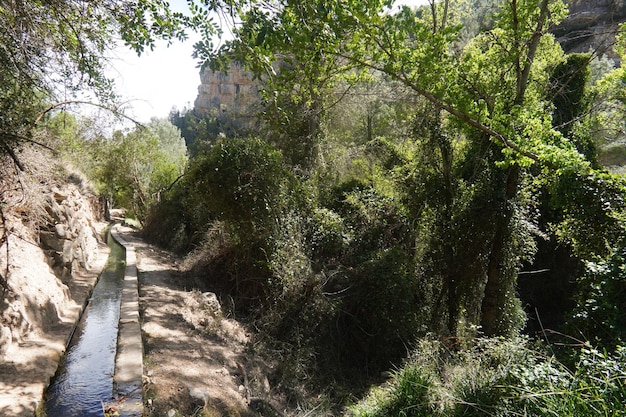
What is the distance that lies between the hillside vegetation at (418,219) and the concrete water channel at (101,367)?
2326mm

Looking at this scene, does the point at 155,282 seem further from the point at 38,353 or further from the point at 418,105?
the point at 418,105

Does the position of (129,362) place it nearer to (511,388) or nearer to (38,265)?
(38,265)

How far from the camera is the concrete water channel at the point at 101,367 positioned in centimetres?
434

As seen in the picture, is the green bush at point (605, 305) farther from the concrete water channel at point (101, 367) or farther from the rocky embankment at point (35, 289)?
the rocky embankment at point (35, 289)

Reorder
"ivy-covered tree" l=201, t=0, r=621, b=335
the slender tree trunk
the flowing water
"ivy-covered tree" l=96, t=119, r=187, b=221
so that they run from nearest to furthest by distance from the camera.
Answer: the flowing water → "ivy-covered tree" l=201, t=0, r=621, b=335 → the slender tree trunk → "ivy-covered tree" l=96, t=119, r=187, b=221

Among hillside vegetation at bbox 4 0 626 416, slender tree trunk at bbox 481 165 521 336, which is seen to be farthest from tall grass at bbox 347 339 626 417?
slender tree trunk at bbox 481 165 521 336

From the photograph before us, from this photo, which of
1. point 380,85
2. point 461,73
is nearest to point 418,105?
point 461,73

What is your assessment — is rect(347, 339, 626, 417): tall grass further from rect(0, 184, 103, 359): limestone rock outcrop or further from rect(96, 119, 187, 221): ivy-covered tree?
rect(96, 119, 187, 221): ivy-covered tree

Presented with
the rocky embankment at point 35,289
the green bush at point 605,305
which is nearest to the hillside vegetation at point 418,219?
the green bush at point 605,305

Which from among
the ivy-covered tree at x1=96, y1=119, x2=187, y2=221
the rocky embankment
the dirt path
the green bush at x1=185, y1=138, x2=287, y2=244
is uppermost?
the ivy-covered tree at x1=96, y1=119, x2=187, y2=221

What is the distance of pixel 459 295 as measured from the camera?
31.0ft

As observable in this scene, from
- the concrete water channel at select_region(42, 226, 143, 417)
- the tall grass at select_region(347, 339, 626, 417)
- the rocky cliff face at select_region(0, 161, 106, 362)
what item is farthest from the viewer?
the rocky cliff face at select_region(0, 161, 106, 362)

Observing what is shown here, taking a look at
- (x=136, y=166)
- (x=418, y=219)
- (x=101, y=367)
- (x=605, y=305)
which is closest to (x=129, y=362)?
(x=101, y=367)

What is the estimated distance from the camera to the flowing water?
448 cm
